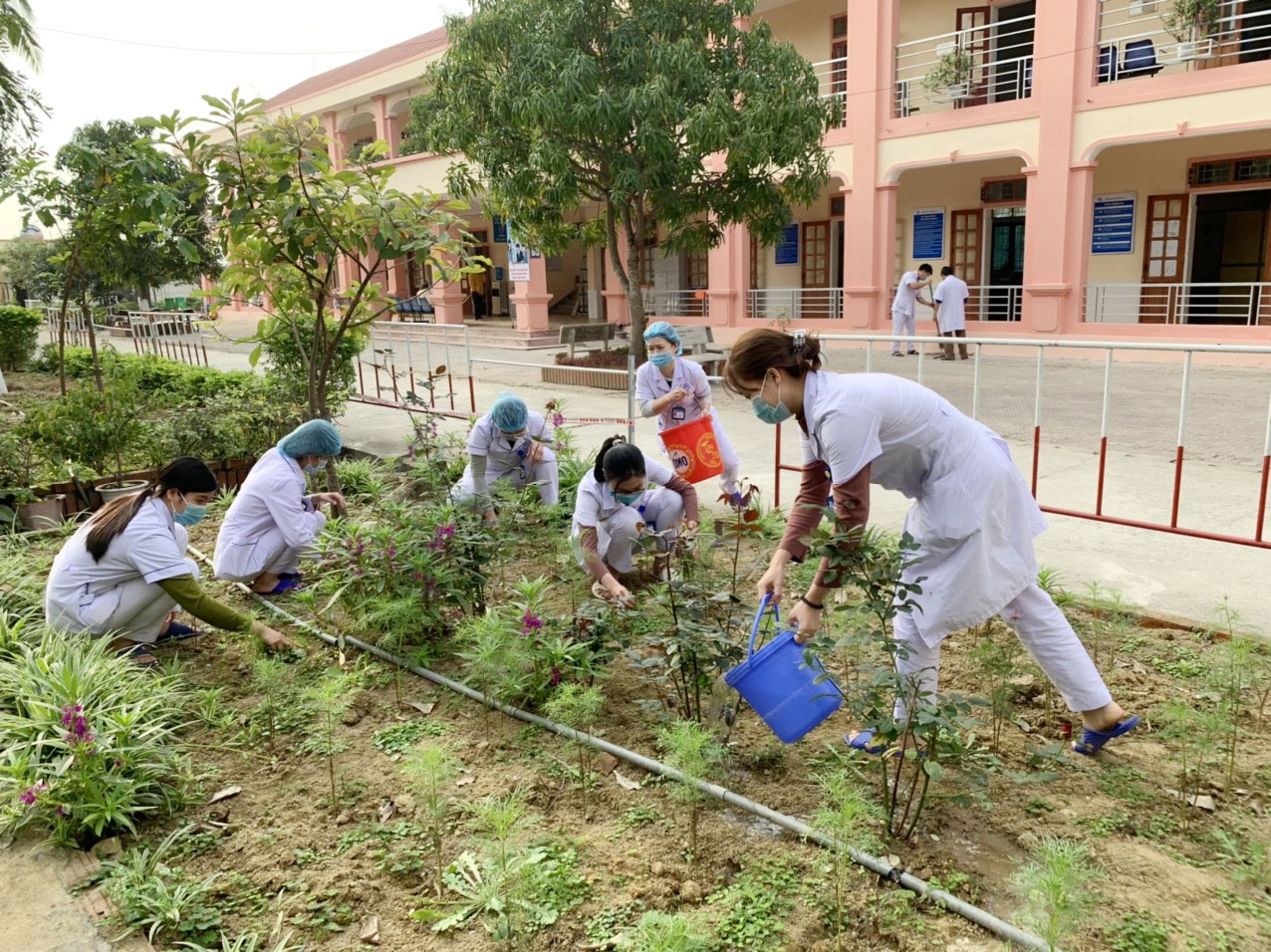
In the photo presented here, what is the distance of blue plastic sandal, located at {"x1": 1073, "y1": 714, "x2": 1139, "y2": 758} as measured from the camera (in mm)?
2877

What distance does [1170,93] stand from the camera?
41.8 feet

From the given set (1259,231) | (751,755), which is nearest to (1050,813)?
(751,755)

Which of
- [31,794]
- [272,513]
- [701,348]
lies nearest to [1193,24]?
[701,348]

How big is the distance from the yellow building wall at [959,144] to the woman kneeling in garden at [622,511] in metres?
12.1

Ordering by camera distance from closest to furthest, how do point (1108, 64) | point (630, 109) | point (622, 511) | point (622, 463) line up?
point (622, 463), point (622, 511), point (630, 109), point (1108, 64)

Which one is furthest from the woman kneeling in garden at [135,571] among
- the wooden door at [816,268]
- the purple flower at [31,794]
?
the wooden door at [816,268]

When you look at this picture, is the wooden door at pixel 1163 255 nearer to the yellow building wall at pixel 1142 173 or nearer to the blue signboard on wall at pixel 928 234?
the yellow building wall at pixel 1142 173

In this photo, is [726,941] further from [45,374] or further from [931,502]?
[45,374]

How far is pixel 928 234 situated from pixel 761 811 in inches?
647

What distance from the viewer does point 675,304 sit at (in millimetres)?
21453

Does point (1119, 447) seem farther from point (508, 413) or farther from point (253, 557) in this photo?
point (253, 557)

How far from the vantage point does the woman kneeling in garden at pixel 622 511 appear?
3924 mm

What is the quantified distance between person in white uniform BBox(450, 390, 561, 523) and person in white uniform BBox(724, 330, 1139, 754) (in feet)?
7.99

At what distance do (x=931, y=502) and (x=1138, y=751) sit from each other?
111 cm
